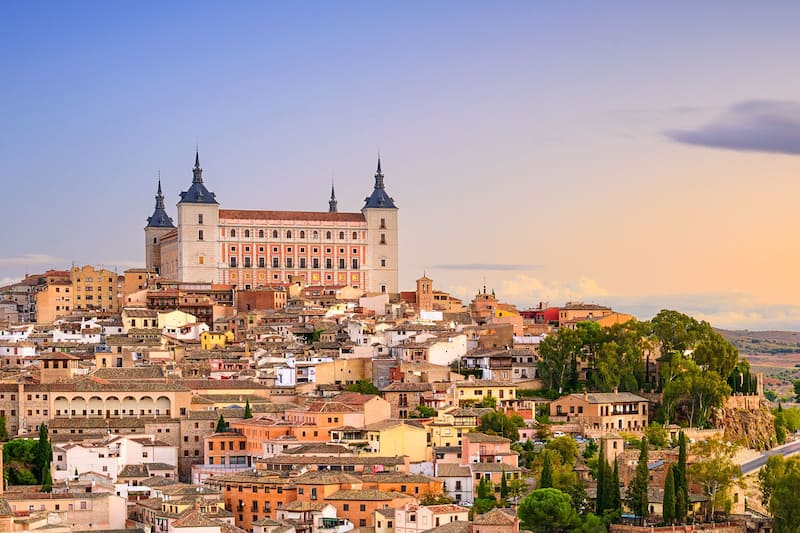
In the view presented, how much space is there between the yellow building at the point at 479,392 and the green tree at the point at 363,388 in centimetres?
Result: 278

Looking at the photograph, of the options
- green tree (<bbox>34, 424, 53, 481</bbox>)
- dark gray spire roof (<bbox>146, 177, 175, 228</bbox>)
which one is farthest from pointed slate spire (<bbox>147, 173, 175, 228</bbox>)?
green tree (<bbox>34, 424, 53, 481</bbox>)

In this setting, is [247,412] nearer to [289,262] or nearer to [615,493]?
[615,493]

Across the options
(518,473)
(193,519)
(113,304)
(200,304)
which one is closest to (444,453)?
(518,473)

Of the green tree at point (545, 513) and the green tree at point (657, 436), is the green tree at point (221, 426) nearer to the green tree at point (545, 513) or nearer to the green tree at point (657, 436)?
the green tree at point (545, 513)

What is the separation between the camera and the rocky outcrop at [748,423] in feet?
182

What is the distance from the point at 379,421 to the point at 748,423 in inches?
550

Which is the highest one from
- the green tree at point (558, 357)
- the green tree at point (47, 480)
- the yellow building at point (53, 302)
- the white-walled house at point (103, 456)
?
the yellow building at point (53, 302)

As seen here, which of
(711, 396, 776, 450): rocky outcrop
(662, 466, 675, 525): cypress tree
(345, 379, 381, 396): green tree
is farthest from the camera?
(345, 379, 381, 396): green tree

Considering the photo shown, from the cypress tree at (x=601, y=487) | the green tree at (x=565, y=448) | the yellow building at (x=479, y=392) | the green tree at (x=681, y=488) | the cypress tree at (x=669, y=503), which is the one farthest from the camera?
the yellow building at (x=479, y=392)

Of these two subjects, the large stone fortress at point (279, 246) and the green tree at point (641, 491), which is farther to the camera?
the large stone fortress at point (279, 246)

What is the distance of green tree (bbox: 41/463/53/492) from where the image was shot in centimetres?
4544

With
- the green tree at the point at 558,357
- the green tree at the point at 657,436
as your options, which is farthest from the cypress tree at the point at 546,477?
the green tree at the point at 558,357

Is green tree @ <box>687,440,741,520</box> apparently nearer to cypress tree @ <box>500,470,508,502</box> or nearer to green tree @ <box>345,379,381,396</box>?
cypress tree @ <box>500,470,508,502</box>

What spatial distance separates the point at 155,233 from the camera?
92.5 m
